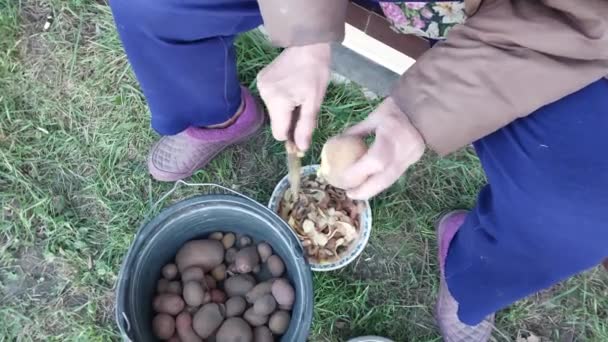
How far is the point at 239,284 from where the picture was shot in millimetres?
1588

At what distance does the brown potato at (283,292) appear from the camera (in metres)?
1.51

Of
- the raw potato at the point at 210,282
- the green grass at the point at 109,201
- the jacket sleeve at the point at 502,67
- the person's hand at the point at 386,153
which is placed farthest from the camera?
the green grass at the point at 109,201

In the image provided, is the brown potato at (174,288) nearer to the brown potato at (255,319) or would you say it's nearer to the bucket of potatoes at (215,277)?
the bucket of potatoes at (215,277)

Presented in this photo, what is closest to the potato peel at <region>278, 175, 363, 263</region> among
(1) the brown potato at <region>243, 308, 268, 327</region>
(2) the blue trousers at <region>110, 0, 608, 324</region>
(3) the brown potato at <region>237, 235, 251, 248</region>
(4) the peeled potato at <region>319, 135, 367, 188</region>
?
(3) the brown potato at <region>237, 235, 251, 248</region>

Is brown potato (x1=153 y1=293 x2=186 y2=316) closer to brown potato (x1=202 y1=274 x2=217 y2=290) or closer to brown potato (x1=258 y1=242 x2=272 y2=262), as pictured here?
brown potato (x1=202 y1=274 x2=217 y2=290)

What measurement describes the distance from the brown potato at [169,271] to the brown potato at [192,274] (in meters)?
0.02

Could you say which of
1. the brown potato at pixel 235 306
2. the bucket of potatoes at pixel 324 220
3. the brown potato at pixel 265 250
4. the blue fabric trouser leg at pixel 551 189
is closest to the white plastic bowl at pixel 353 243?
the bucket of potatoes at pixel 324 220

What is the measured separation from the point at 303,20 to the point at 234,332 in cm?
80

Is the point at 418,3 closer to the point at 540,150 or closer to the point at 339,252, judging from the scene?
the point at 540,150

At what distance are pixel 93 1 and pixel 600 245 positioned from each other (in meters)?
1.60

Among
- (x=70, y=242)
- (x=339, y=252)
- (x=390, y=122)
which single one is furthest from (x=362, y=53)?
(x=70, y=242)

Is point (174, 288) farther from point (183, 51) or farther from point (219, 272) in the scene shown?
point (183, 51)

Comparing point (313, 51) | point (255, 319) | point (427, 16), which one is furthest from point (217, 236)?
point (427, 16)

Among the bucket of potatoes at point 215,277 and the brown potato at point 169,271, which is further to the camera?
the brown potato at point 169,271
